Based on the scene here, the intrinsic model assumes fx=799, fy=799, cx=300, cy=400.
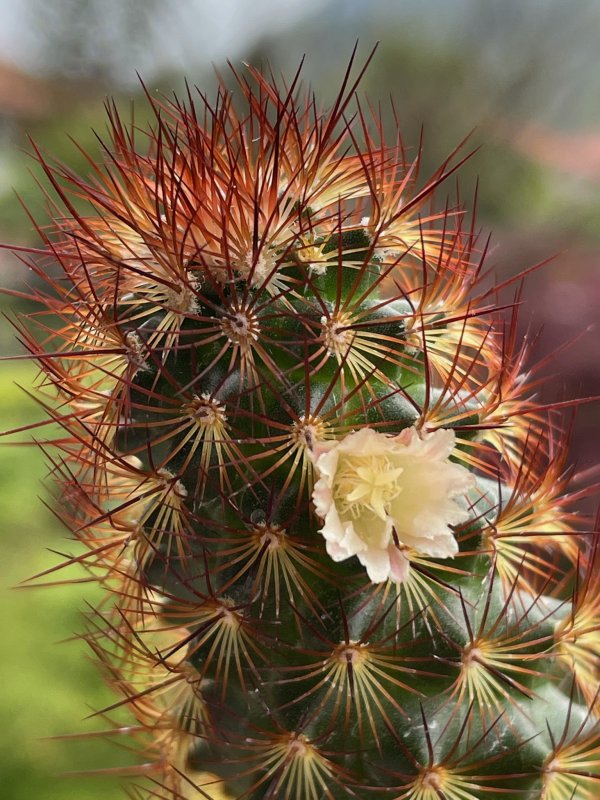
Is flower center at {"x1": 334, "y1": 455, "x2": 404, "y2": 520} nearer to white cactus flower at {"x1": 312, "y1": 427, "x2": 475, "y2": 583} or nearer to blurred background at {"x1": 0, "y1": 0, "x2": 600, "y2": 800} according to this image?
white cactus flower at {"x1": 312, "y1": 427, "x2": 475, "y2": 583}

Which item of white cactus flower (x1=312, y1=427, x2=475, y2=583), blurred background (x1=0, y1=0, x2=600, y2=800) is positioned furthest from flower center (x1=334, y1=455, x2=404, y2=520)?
blurred background (x1=0, y1=0, x2=600, y2=800)

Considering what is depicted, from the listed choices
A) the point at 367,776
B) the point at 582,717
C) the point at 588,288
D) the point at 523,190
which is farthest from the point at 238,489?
the point at 523,190

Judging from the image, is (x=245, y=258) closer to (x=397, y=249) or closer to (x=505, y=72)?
(x=397, y=249)

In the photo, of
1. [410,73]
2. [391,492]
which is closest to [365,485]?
[391,492]

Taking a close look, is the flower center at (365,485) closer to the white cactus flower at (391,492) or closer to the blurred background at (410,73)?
the white cactus flower at (391,492)

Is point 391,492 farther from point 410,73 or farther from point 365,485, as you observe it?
point 410,73

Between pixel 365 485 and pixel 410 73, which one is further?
pixel 410 73

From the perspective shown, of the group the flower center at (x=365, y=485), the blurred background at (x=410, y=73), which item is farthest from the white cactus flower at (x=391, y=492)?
the blurred background at (x=410, y=73)
